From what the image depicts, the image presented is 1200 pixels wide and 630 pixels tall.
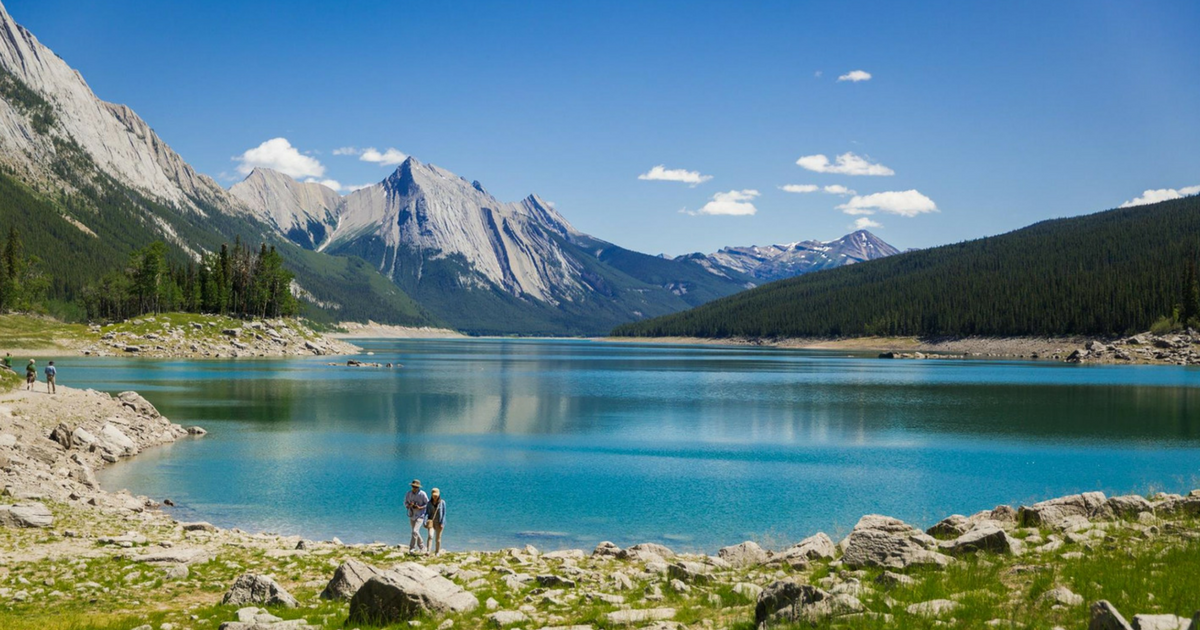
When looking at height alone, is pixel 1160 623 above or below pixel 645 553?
above

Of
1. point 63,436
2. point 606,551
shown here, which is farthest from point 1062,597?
point 63,436

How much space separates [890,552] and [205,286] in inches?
6408

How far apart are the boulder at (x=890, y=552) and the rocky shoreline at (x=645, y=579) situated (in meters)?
0.04

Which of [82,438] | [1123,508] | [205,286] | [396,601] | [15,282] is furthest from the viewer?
[205,286]

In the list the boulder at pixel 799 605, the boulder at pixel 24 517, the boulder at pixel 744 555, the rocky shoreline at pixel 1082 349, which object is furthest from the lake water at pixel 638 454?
the rocky shoreline at pixel 1082 349

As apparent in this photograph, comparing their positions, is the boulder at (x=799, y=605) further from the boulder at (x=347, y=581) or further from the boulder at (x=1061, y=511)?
the boulder at (x=1061, y=511)

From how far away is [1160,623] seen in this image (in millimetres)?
9234

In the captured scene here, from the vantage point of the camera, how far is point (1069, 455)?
4675 centimetres

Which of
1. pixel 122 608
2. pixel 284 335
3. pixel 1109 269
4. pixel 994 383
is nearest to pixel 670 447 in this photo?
pixel 122 608

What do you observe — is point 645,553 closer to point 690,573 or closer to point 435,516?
point 690,573

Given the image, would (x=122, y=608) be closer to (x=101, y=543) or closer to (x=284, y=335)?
(x=101, y=543)

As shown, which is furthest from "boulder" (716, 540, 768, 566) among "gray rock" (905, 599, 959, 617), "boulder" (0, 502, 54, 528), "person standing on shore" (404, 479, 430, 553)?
"boulder" (0, 502, 54, 528)

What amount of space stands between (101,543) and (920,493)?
32.3 meters

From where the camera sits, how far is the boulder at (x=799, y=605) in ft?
37.5
